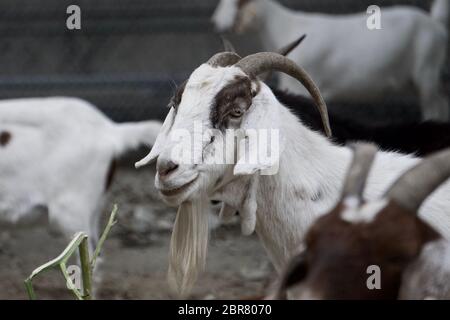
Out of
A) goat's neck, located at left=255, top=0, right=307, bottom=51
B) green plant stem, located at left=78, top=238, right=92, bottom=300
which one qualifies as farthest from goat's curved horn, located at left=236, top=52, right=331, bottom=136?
goat's neck, located at left=255, top=0, right=307, bottom=51

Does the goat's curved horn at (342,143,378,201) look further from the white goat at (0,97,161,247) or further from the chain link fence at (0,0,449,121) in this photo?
the chain link fence at (0,0,449,121)

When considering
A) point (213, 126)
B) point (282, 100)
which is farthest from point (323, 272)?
point (282, 100)

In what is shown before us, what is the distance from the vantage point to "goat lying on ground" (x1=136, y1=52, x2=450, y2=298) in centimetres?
383

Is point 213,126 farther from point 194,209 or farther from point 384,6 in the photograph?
point 384,6

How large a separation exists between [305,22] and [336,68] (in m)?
0.50

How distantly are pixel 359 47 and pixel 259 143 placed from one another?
561cm

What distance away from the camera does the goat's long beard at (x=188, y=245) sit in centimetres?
405

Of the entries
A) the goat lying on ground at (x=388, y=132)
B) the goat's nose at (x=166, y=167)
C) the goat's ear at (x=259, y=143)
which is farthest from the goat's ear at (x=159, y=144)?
the goat lying on ground at (x=388, y=132)

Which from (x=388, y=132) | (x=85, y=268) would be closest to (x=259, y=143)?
(x=85, y=268)

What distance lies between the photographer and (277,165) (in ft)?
13.2

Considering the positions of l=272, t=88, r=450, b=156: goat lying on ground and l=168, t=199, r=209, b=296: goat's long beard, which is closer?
l=168, t=199, r=209, b=296: goat's long beard

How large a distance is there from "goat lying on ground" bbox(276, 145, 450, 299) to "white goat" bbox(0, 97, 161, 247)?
12.0 feet

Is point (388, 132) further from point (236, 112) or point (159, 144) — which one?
point (159, 144)

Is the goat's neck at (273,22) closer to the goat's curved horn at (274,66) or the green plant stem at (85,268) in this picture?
the goat's curved horn at (274,66)
